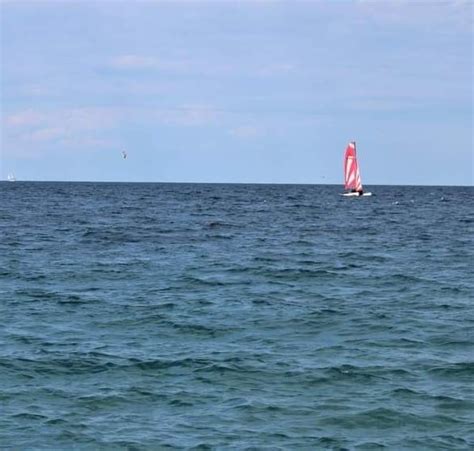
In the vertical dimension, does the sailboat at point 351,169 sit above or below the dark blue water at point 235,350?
above

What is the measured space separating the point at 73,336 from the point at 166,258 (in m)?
17.4

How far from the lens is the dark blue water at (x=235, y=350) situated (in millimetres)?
15016

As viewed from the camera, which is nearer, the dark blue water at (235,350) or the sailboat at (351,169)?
the dark blue water at (235,350)

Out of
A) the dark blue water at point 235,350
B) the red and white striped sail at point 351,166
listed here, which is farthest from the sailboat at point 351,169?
Result: the dark blue water at point 235,350

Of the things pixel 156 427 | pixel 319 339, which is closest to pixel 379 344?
pixel 319 339

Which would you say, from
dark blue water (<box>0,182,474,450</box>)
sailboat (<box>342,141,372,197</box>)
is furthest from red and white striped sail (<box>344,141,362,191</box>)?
dark blue water (<box>0,182,474,450</box>)

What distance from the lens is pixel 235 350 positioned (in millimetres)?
20188

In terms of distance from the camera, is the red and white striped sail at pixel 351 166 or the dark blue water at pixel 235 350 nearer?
the dark blue water at pixel 235 350

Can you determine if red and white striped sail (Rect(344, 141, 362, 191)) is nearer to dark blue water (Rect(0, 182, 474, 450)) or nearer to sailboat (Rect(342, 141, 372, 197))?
sailboat (Rect(342, 141, 372, 197))

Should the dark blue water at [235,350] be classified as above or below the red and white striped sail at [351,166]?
below

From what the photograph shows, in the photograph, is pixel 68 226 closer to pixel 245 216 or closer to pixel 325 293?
pixel 245 216

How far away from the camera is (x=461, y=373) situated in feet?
60.8

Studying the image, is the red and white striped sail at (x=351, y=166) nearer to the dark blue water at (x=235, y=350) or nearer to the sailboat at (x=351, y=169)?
the sailboat at (x=351, y=169)

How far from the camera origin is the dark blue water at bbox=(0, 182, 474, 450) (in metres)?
15.0
